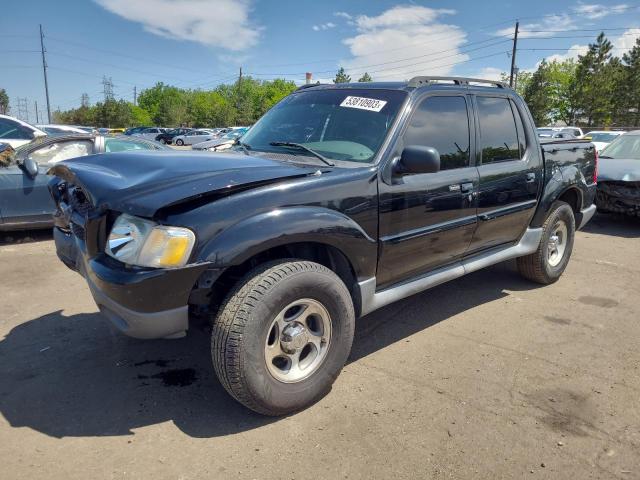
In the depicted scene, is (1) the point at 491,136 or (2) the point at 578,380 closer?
(2) the point at 578,380

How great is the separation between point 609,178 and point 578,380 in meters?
6.08

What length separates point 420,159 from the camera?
2857 millimetres

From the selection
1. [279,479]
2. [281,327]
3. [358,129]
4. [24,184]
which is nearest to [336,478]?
[279,479]

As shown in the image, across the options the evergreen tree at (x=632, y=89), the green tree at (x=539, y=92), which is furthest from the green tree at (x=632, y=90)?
the green tree at (x=539, y=92)

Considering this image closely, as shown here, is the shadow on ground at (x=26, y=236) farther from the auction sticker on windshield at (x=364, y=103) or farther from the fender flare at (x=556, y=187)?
the fender flare at (x=556, y=187)

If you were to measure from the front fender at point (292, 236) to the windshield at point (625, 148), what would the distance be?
7963 mm

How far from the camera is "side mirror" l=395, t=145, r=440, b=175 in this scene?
2.85 meters

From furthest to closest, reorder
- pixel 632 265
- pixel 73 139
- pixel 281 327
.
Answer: pixel 73 139 < pixel 632 265 < pixel 281 327

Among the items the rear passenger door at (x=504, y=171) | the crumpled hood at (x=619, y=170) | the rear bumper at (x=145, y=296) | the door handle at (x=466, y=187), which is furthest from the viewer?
the crumpled hood at (x=619, y=170)

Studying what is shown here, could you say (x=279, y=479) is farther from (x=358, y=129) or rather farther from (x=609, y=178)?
(x=609, y=178)

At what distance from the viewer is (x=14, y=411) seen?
8.81 ft

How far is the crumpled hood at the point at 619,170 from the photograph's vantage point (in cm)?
768

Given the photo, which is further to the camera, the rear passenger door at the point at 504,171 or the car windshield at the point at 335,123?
the rear passenger door at the point at 504,171

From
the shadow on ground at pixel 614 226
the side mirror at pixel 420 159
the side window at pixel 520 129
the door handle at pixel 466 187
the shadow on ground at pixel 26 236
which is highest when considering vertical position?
the side window at pixel 520 129
